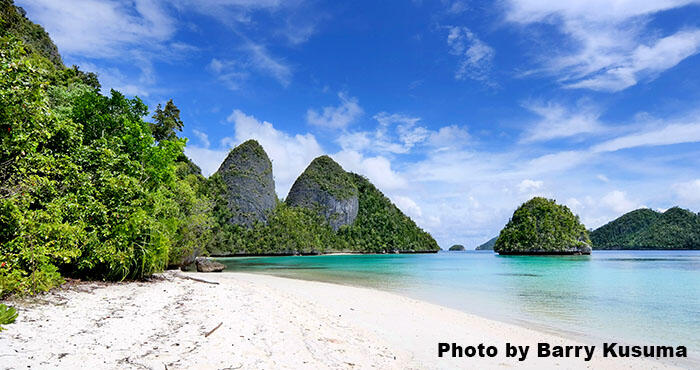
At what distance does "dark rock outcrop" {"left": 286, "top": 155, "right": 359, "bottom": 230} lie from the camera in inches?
5879

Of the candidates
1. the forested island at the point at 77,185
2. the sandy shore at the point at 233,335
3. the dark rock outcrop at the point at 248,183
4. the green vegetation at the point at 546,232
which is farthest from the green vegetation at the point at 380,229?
the sandy shore at the point at 233,335

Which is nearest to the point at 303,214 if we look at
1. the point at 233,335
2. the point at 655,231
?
the point at 233,335

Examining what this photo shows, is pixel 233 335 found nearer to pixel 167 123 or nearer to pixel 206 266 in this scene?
pixel 206 266

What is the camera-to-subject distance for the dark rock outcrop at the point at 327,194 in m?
149

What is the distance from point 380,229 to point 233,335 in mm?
156948

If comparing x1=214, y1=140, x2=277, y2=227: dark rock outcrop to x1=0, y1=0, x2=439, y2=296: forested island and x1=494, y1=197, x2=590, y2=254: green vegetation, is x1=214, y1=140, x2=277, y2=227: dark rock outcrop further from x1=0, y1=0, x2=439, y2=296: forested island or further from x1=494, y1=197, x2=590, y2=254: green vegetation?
x1=494, y1=197, x2=590, y2=254: green vegetation

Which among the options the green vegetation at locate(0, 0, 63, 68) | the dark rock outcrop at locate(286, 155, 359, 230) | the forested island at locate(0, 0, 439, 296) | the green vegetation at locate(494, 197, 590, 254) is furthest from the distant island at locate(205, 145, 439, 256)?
the forested island at locate(0, 0, 439, 296)

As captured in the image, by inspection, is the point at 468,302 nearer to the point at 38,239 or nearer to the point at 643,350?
the point at 643,350

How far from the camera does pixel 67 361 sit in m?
4.81

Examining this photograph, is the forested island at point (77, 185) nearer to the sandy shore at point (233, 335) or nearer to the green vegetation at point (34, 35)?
the sandy shore at point (233, 335)

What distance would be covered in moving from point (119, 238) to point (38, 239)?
12.0ft

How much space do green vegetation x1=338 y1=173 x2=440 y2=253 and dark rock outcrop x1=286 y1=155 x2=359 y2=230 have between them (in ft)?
20.0

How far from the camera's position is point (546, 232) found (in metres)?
114

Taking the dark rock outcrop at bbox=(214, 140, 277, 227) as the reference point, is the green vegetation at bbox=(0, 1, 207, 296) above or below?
below
